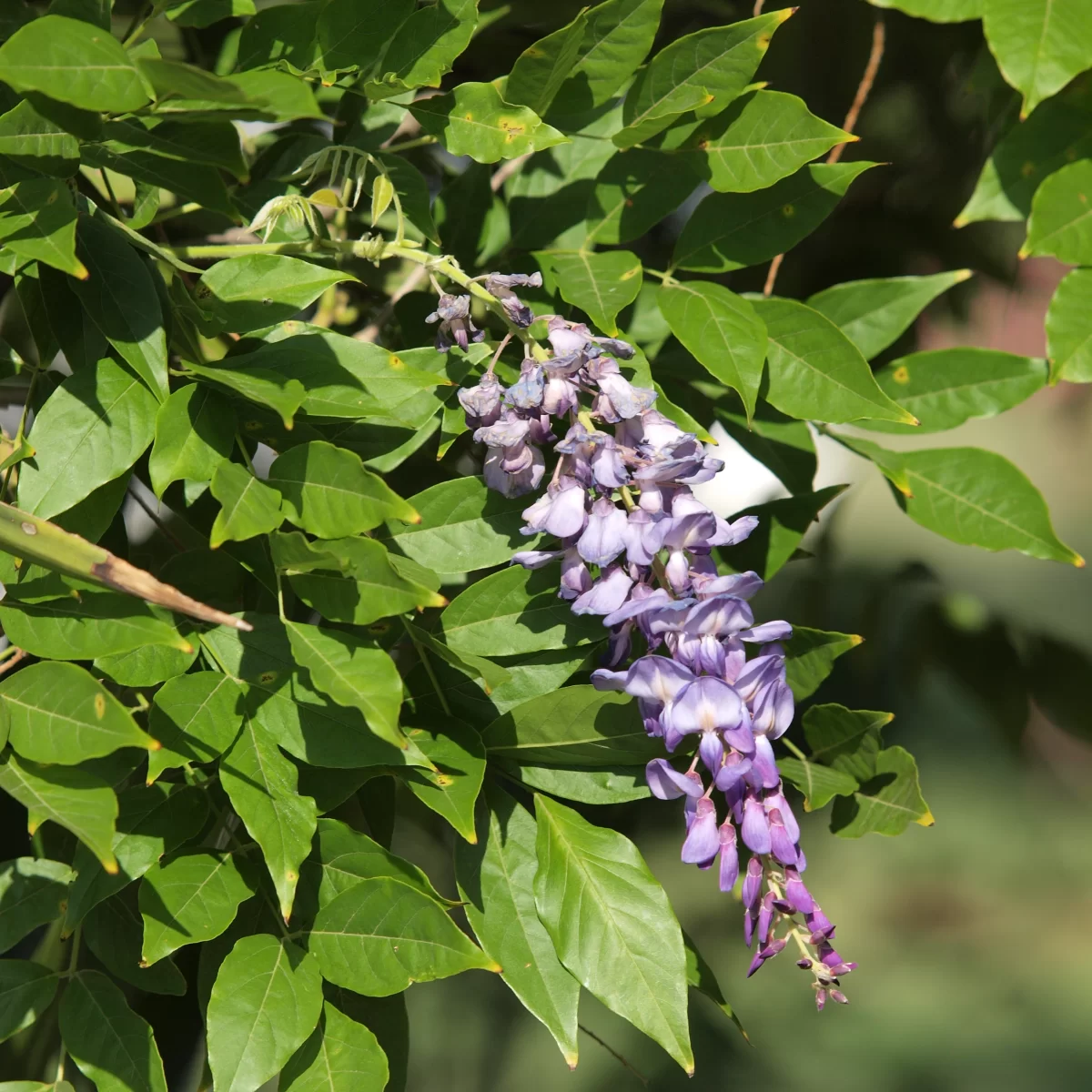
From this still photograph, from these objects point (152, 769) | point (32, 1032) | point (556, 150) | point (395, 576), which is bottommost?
point (32, 1032)

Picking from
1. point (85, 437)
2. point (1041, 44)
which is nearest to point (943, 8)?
point (1041, 44)

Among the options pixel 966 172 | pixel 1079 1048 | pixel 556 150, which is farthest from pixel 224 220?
pixel 1079 1048

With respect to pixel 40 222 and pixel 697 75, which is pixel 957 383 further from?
pixel 40 222

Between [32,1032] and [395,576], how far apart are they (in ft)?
2.04

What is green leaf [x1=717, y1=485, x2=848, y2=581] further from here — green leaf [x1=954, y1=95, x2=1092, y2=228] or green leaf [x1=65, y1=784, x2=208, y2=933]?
green leaf [x1=65, y1=784, x2=208, y2=933]

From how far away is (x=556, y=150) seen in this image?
685 millimetres

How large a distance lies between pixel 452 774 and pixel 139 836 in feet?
0.57

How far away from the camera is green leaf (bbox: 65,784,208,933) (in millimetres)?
512

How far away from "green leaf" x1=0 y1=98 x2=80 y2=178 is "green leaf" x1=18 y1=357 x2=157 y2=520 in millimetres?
97

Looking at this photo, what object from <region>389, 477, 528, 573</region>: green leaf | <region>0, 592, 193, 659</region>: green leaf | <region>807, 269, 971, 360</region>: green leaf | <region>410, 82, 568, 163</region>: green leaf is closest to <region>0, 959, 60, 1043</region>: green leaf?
<region>0, 592, 193, 659</region>: green leaf

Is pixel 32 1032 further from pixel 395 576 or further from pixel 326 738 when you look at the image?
pixel 395 576

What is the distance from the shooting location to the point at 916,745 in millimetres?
908

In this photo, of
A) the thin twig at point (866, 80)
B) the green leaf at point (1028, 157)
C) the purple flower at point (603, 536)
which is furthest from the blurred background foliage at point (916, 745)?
the purple flower at point (603, 536)

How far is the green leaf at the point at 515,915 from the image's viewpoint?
541mm
